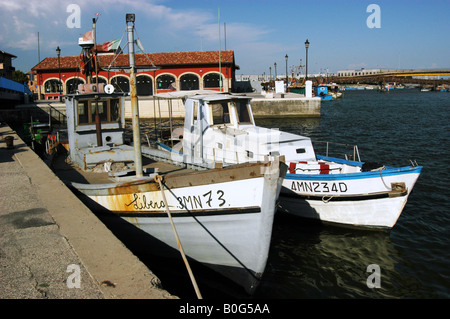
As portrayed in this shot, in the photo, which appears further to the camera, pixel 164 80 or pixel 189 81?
pixel 189 81

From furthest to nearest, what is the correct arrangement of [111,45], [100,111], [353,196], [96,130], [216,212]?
[100,111]
[96,130]
[353,196]
[111,45]
[216,212]

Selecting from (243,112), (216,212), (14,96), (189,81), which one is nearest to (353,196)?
(243,112)

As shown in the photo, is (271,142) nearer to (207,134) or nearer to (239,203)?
(207,134)

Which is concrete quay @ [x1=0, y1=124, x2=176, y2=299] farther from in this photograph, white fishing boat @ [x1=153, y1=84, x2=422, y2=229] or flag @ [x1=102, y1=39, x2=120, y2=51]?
white fishing boat @ [x1=153, y1=84, x2=422, y2=229]

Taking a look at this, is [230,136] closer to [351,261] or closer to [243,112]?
[243,112]

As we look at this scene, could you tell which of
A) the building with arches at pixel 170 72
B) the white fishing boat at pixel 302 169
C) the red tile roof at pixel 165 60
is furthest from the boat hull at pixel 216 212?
the red tile roof at pixel 165 60

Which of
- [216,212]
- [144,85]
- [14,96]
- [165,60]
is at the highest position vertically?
[165,60]

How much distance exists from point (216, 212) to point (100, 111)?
229 inches

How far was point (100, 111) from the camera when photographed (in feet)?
36.7

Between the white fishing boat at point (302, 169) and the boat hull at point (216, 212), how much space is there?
254 centimetres

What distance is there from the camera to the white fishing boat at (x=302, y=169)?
33.7 ft

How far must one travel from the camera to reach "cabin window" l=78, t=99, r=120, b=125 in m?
11.0

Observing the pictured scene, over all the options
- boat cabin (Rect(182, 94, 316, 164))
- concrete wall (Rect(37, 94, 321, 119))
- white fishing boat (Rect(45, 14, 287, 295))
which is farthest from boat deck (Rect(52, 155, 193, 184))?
concrete wall (Rect(37, 94, 321, 119))

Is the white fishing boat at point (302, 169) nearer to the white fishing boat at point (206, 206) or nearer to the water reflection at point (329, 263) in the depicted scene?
the water reflection at point (329, 263)
